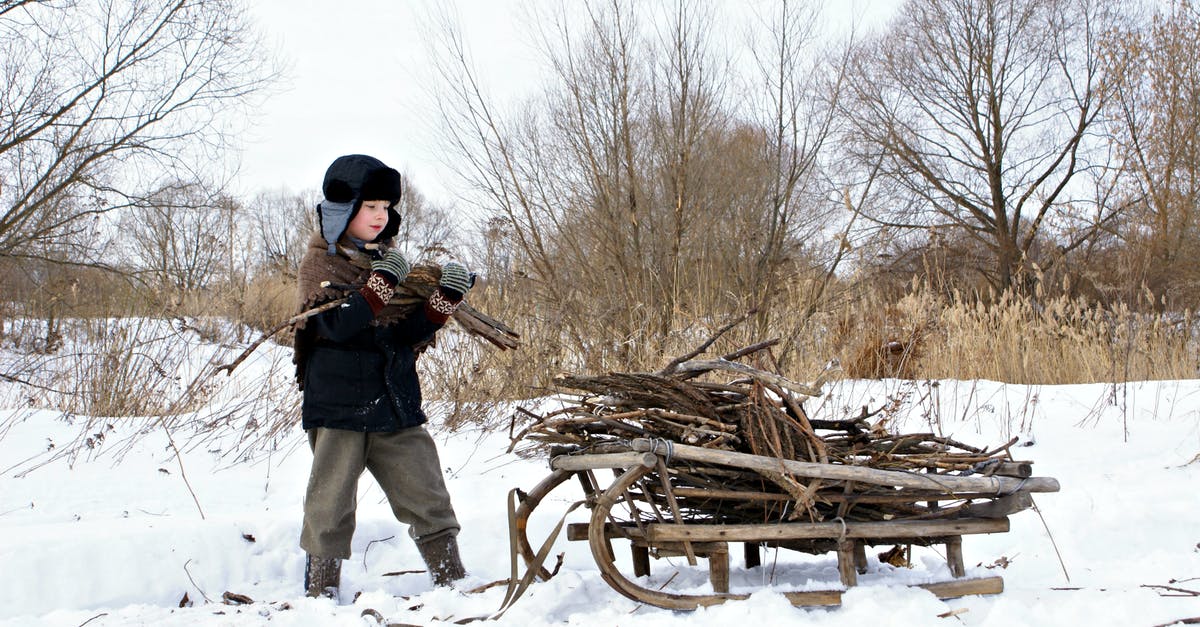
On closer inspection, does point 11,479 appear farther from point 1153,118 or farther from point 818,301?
point 1153,118

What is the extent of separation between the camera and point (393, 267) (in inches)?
106

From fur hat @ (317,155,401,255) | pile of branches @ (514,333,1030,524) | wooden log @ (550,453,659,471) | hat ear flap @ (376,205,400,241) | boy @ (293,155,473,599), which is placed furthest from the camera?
hat ear flap @ (376,205,400,241)

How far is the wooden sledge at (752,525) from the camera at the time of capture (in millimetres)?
2166

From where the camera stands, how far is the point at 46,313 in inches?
324

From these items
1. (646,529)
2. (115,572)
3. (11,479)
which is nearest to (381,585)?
(115,572)

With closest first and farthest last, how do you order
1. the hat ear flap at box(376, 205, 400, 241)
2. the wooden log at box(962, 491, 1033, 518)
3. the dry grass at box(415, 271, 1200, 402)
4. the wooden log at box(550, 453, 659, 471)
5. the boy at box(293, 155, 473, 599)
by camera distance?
1. the wooden log at box(550, 453, 659, 471)
2. the wooden log at box(962, 491, 1033, 518)
3. the boy at box(293, 155, 473, 599)
4. the hat ear flap at box(376, 205, 400, 241)
5. the dry grass at box(415, 271, 1200, 402)

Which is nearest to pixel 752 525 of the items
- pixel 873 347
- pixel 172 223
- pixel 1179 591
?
pixel 1179 591

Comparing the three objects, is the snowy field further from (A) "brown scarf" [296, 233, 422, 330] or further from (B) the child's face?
(B) the child's face

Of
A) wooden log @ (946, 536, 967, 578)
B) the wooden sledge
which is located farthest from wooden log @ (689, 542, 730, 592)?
wooden log @ (946, 536, 967, 578)

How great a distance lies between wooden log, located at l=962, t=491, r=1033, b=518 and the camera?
2.38 m

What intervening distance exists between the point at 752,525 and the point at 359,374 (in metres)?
1.39

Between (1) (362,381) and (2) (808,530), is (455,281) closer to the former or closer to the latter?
(1) (362,381)

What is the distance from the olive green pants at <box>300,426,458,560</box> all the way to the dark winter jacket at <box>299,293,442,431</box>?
0.09 metres

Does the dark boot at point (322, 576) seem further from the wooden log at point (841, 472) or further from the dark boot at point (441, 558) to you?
the wooden log at point (841, 472)
